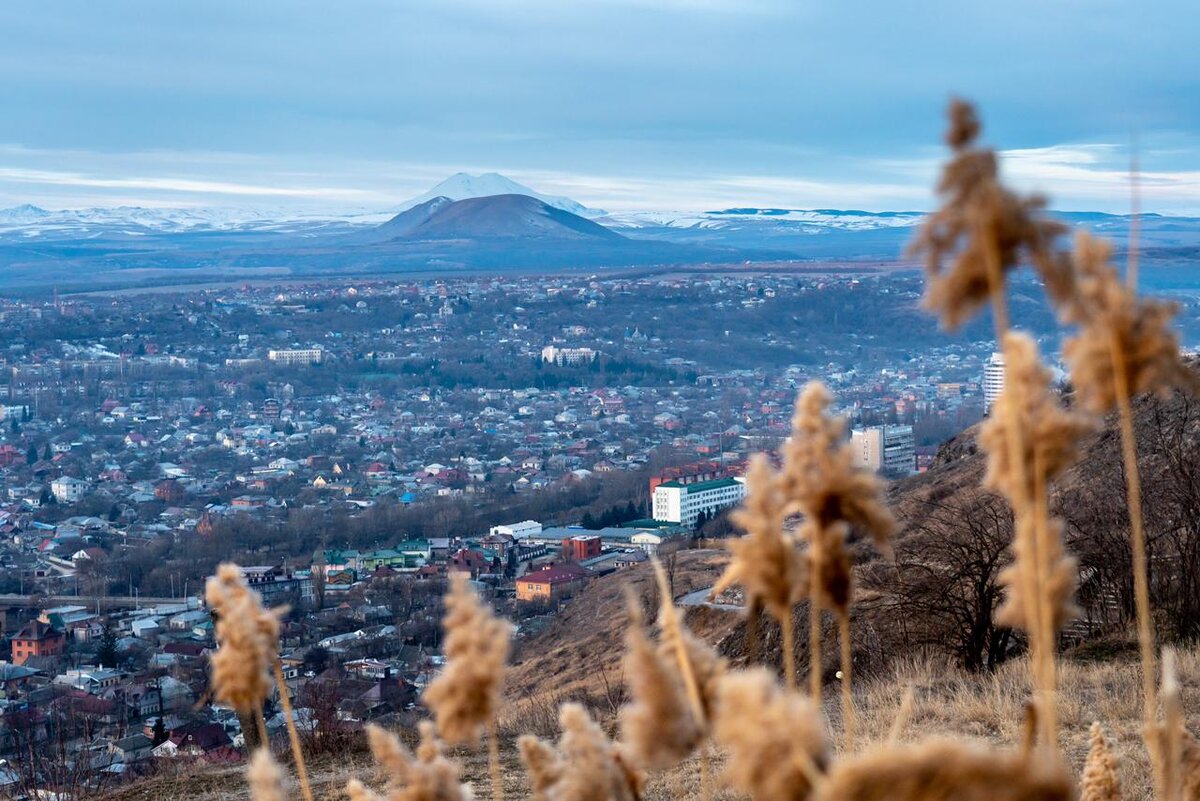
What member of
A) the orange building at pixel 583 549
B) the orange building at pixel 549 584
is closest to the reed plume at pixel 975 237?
the orange building at pixel 549 584

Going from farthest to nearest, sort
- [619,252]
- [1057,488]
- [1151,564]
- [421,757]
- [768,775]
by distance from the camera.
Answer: [619,252]
[1057,488]
[1151,564]
[421,757]
[768,775]

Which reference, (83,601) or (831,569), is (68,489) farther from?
(831,569)

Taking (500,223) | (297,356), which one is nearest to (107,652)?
(297,356)

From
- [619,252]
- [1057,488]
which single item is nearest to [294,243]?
[619,252]

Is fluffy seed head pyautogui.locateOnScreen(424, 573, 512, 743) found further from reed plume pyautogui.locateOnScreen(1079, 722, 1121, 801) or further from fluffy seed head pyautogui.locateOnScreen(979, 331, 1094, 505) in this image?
reed plume pyautogui.locateOnScreen(1079, 722, 1121, 801)

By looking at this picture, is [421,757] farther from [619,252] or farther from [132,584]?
[619,252]

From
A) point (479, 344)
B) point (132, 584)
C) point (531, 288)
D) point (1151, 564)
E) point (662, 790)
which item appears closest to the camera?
point (662, 790)

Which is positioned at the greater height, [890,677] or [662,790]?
[662,790]
